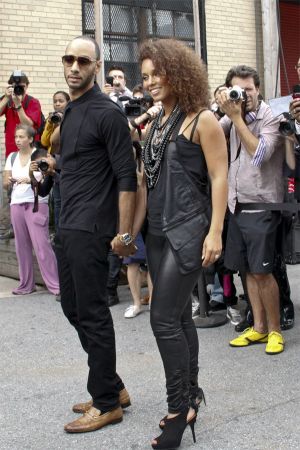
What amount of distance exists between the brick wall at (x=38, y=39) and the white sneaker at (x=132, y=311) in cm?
413

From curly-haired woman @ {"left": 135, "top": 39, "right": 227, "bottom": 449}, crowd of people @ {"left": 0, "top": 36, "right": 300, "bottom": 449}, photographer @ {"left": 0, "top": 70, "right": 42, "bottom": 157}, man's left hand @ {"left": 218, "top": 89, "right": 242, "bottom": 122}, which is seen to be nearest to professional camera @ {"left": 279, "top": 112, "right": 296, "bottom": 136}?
man's left hand @ {"left": 218, "top": 89, "right": 242, "bottom": 122}

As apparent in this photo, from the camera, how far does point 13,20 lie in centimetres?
936

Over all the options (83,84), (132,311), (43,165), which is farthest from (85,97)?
(132,311)

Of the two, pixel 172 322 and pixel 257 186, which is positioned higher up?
pixel 257 186

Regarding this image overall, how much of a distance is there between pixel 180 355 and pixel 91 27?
7892mm

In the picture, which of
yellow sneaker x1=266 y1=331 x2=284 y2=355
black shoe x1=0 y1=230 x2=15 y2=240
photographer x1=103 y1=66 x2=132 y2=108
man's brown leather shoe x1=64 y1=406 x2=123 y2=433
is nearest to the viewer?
man's brown leather shoe x1=64 y1=406 x2=123 y2=433

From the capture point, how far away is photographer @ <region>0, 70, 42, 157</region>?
7469 millimetres

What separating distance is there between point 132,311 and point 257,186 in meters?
1.86

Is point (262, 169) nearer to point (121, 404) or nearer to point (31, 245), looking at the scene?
point (121, 404)

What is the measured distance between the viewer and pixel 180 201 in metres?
3.18

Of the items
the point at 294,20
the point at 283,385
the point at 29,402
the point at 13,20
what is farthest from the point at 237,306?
the point at 294,20

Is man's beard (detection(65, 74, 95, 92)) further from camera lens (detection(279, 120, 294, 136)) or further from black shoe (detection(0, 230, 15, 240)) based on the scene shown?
black shoe (detection(0, 230, 15, 240))

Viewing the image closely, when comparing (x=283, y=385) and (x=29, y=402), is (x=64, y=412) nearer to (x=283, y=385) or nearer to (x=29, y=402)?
(x=29, y=402)

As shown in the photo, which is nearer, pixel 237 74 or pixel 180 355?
pixel 180 355
